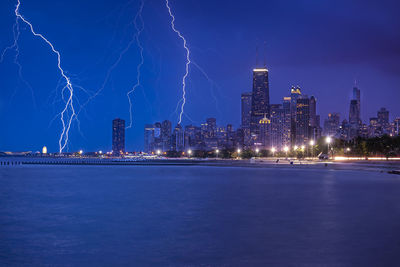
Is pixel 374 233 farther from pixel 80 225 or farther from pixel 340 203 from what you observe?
pixel 80 225

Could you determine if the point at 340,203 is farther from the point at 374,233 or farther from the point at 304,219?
the point at 374,233

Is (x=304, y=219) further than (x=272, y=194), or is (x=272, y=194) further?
(x=272, y=194)

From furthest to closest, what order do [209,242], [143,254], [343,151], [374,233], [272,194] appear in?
[343,151] < [272,194] < [374,233] < [209,242] < [143,254]

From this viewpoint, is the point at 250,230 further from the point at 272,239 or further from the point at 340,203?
the point at 340,203

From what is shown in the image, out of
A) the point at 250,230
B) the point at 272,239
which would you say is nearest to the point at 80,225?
the point at 250,230

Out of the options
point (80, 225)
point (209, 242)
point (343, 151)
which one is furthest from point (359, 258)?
point (343, 151)

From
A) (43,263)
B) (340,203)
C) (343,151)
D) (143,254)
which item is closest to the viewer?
(43,263)

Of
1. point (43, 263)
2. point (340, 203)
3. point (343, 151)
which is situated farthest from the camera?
→ point (343, 151)

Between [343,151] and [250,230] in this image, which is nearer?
[250,230]

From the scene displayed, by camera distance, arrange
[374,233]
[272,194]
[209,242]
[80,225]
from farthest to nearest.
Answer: [272,194] < [80,225] < [374,233] < [209,242]
